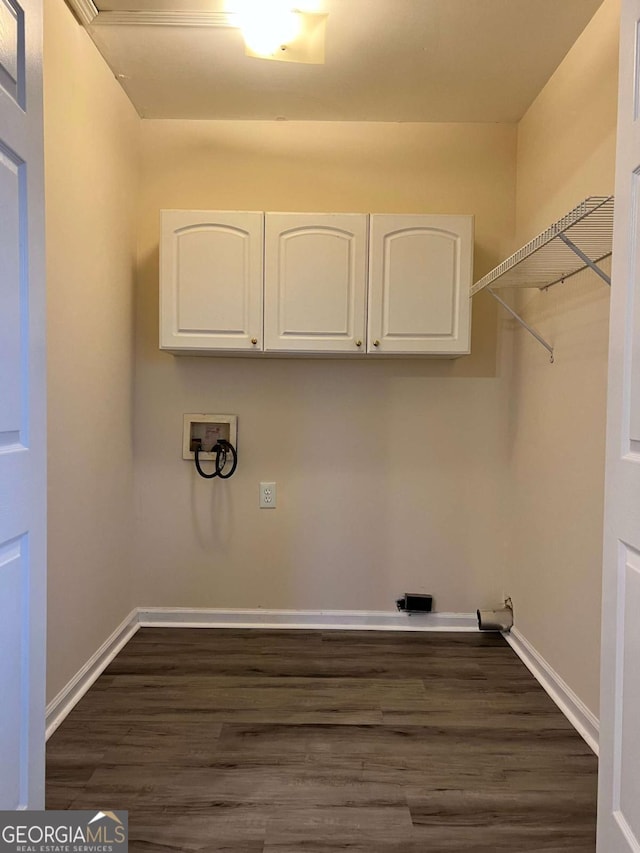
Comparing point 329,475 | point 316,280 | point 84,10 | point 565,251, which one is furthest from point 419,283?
point 84,10

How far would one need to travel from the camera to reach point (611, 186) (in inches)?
70.3

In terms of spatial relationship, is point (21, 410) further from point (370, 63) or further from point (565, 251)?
point (370, 63)

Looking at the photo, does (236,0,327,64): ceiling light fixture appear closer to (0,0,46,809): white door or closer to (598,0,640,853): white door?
(0,0,46,809): white door

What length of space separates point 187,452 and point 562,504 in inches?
68.9

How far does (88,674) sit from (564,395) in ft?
7.24

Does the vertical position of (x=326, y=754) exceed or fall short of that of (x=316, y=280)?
it falls short

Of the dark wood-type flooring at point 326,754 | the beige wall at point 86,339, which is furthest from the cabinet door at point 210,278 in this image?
the dark wood-type flooring at point 326,754

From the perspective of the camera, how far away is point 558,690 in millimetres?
2102

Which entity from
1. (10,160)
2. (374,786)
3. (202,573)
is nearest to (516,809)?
(374,786)

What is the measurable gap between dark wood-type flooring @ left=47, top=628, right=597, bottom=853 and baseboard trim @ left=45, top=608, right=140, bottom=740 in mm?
37

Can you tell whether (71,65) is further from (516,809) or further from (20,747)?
(516,809)

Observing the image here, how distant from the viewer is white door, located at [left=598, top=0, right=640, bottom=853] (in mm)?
1166

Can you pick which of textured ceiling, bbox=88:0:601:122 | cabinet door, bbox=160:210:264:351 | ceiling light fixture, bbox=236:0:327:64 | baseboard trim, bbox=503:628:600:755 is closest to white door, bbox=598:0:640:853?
baseboard trim, bbox=503:628:600:755

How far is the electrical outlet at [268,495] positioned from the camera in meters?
2.73
